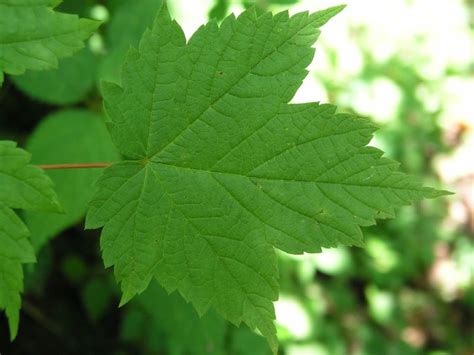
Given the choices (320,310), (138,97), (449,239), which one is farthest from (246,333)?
(449,239)

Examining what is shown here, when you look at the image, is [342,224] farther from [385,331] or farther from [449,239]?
[449,239]

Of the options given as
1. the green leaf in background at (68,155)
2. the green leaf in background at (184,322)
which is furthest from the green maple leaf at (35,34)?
the green leaf in background at (184,322)

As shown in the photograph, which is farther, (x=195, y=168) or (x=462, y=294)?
(x=462, y=294)

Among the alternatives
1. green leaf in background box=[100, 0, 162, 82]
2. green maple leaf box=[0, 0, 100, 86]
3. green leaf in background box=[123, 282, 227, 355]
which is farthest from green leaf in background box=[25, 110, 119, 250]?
green maple leaf box=[0, 0, 100, 86]

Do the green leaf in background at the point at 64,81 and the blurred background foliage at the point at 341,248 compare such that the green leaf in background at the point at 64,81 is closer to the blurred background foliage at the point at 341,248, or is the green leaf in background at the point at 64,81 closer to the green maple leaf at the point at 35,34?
the blurred background foliage at the point at 341,248

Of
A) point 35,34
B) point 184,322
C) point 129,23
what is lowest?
point 184,322

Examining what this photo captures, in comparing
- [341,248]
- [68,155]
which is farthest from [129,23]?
[341,248]

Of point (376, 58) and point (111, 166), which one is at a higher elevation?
point (376, 58)

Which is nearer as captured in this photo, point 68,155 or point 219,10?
point 68,155

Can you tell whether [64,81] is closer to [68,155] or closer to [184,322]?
[68,155]
